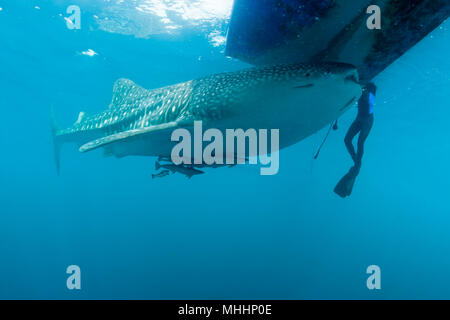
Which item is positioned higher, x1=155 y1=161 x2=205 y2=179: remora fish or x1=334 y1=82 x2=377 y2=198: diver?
x1=334 y1=82 x2=377 y2=198: diver

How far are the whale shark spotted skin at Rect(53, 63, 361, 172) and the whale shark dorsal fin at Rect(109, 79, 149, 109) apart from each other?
3.29 ft

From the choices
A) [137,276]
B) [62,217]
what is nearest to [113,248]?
[137,276]

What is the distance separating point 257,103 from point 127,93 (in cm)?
386

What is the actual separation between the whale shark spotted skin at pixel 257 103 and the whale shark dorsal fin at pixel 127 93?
1003 mm

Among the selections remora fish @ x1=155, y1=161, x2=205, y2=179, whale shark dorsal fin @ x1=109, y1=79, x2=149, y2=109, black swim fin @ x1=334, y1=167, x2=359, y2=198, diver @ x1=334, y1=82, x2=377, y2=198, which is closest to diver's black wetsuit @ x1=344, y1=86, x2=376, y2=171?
diver @ x1=334, y1=82, x2=377, y2=198

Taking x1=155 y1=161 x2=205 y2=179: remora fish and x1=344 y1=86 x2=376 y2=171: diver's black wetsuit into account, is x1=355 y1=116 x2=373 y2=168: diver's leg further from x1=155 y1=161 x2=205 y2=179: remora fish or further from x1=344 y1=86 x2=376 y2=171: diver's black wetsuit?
x1=155 y1=161 x2=205 y2=179: remora fish

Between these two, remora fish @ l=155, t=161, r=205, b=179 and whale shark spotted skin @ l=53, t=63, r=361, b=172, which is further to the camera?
remora fish @ l=155, t=161, r=205, b=179

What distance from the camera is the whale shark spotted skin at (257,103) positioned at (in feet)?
11.3

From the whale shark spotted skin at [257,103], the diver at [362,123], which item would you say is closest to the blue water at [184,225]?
the diver at [362,123]

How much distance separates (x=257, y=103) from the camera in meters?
3.65

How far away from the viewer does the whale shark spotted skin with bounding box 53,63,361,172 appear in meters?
3.45

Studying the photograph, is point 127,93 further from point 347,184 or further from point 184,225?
point 184,225

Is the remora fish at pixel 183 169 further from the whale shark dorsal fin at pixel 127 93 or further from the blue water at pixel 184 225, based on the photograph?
the blue water at pixel 184 225
